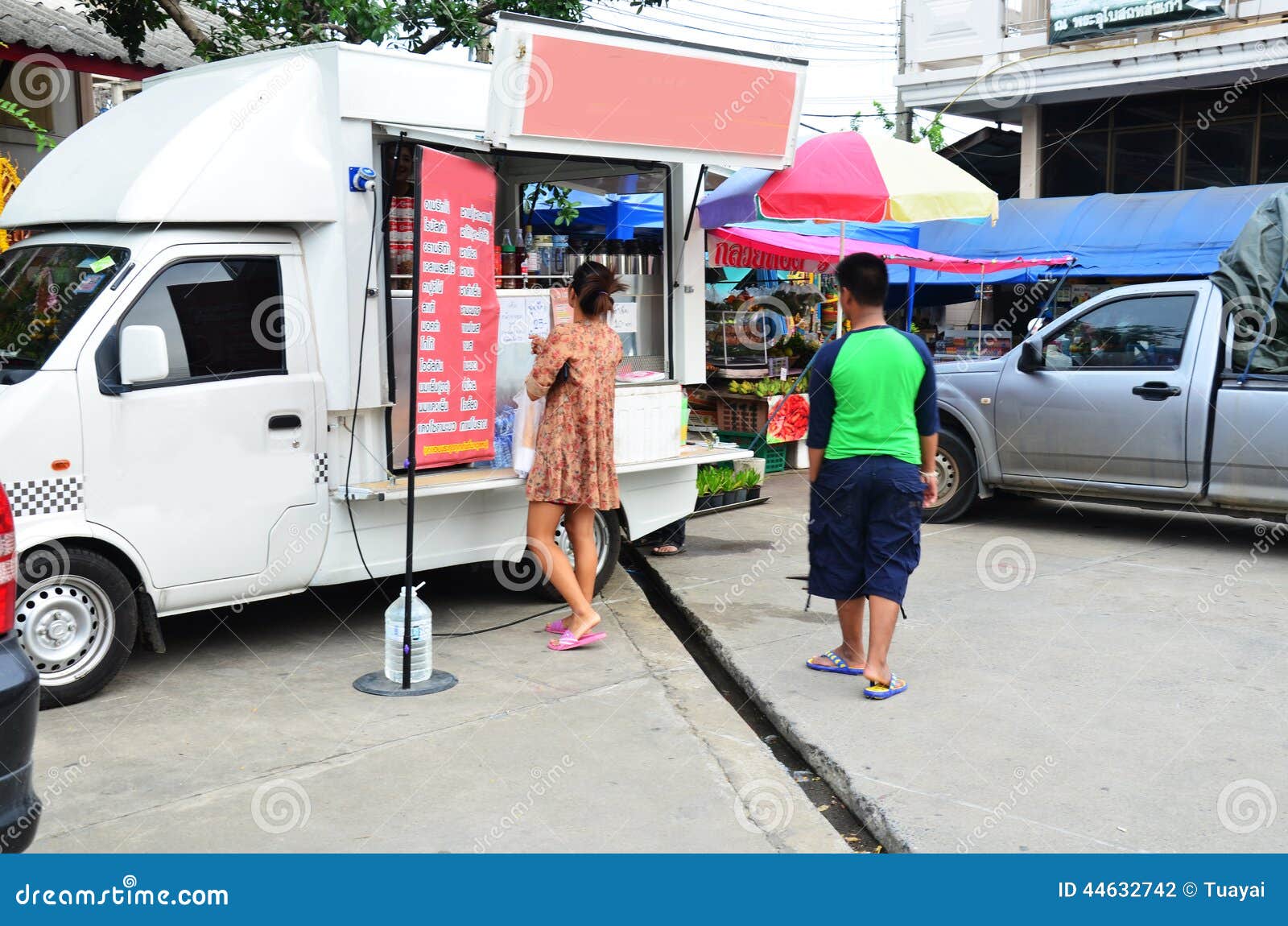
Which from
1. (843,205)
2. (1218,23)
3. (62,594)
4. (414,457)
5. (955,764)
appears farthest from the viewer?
(1218,23)

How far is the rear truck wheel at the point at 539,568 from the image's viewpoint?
23.9 ft

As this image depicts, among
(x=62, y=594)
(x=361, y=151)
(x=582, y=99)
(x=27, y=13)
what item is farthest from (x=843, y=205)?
(x=27, y=13)

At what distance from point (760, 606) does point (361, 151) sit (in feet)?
11.2

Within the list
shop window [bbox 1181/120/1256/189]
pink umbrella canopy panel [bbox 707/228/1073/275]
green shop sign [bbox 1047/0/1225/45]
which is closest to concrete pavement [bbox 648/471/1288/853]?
pink umbrella canopy panel [bbox 707/228/1073/275]

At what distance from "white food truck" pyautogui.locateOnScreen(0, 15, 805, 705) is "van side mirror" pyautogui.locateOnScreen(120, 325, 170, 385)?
1cm

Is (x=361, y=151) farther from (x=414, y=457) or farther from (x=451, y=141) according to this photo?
(x=414, y=457)

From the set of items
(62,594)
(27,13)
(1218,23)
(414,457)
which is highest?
(1218,23)

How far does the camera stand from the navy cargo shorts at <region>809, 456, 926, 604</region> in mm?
5352

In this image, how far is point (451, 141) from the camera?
6.20 metres

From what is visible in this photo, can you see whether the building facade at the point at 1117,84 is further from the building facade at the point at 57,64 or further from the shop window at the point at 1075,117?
the building facade at the point at 57,64

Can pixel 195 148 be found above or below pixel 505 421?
above

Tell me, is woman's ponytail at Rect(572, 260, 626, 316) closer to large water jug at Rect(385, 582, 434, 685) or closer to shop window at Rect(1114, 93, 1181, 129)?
large water jug at Rect(385, 582, 434, 685)

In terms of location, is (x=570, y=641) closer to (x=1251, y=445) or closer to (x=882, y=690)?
(x=882, y=690)

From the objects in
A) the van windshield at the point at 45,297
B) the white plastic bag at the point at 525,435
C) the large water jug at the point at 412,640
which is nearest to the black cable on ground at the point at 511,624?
the large water jug at the point at 412,640
